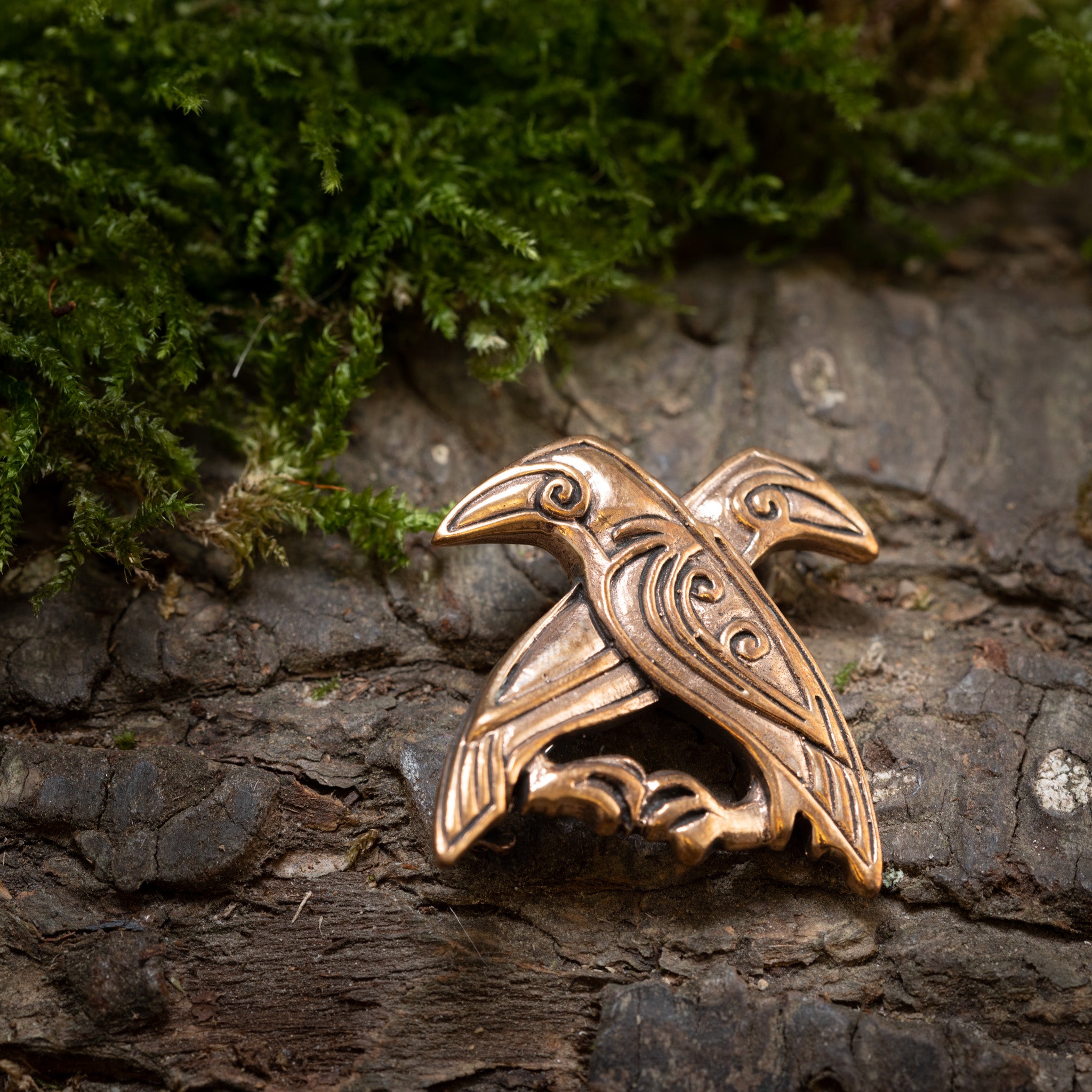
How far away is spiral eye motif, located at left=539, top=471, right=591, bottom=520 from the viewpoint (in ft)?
7.18

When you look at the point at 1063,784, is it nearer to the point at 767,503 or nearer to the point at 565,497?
the point at 767,503

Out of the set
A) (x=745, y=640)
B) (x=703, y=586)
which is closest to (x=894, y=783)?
(x=745, y=640)

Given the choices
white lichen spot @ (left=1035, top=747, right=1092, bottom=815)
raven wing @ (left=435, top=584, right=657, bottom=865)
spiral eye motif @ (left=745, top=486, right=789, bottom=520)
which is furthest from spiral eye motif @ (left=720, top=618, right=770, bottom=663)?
white lichen spot @ (left=1035, top=747, right=1092, bottom=815)

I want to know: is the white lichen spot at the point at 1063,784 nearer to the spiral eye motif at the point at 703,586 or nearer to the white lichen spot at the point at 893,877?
the white lichen spot at the point at 893,877

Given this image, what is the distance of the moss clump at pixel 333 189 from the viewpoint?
2291 mm

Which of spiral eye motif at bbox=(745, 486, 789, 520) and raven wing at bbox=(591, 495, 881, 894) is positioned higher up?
spiral eye motif at bbox=(745, 486, 789, 520)

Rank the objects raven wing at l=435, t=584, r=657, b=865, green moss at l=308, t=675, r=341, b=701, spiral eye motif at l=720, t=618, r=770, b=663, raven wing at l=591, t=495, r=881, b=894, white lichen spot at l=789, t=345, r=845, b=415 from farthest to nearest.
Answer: white lichen spot at l=789, t=345, r=845, b=415 → green moss at l=308, t=675, r=341, b=701 → spiral eye motif at l=720, t=618, r=770, b=663 → raven wing at l=591, t=495, r=881, b=894 → raven wing at l=435, t=584, r=657, b=865

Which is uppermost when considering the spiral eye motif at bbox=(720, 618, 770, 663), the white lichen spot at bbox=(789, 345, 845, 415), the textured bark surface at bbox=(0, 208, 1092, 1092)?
the white lichen spot at bbox=(789, 345, 845, 415)

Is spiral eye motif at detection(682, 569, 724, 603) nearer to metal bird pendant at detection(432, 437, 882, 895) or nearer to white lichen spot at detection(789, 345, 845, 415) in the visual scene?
metal bird pendant at detection(432, 437, 882, 895)

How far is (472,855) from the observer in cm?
204

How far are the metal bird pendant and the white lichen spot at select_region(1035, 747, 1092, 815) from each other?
0.45 metres

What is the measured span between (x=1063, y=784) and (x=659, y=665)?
0.98 m

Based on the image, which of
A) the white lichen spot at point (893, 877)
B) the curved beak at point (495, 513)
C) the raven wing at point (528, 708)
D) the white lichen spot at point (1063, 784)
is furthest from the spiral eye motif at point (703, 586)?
the white lichen spot at point (1063, 784)

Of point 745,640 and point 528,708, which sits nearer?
point 528,708
